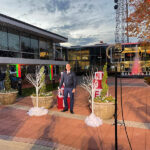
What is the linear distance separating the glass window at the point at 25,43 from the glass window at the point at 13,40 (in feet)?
2.21

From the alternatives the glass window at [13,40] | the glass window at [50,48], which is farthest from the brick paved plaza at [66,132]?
the glass window at [50,48]

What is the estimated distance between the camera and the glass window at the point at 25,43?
1598cm

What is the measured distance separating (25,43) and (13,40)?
1.69 meters

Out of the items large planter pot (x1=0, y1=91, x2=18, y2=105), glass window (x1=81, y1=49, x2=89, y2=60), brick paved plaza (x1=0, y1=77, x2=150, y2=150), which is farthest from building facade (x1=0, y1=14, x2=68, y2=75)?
glass window (x1=81, y1=49, x2=89, y2=60)

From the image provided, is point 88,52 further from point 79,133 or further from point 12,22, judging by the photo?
point 79,133

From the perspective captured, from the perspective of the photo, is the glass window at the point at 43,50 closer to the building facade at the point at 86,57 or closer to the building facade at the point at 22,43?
the building facade at the point at 22,43

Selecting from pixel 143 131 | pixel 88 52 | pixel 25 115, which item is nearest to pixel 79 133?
pixel 143 131

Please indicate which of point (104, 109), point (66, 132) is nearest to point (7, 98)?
point (66, 132)

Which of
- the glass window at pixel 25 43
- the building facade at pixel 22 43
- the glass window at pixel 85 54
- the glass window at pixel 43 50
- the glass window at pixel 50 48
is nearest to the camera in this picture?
the building facade at pixel 22 43

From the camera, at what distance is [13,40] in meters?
14.8

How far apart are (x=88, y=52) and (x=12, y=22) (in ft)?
71.5

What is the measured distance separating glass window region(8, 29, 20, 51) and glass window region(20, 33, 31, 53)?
67 cm

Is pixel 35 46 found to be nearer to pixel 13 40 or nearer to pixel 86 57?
pixel 13 40

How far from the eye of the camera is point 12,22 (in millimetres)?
12703
